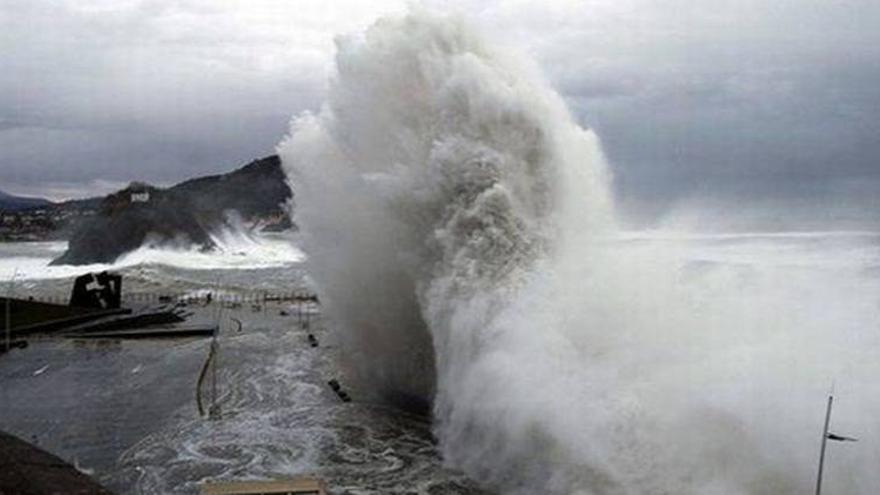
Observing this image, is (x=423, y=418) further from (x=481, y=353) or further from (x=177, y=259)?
(x=177, y=259)

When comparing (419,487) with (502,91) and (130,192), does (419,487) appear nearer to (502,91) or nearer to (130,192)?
(502,91)

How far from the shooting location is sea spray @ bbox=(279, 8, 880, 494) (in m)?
14.6

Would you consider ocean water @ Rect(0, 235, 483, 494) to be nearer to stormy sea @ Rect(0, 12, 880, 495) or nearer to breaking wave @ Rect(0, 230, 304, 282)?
stormy sea @ Rect(0, 12, 880, 495)

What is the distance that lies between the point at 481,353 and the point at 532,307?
1.38 m

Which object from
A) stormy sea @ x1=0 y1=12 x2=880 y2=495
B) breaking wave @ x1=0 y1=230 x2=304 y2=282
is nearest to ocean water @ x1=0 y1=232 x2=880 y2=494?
stormy sea @ x1=0 y1=12 x2=880 y2=495

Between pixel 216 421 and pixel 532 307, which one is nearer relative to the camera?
pixel 532 307

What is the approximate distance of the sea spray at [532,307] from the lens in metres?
14.6

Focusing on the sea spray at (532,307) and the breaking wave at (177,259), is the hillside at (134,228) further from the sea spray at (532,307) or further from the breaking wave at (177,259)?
the sea spray at (532,307)

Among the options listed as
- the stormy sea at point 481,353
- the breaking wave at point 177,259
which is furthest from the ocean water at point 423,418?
the breaking wave at point 177,259

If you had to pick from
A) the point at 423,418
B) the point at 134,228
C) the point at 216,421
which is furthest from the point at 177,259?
the point at 423,418

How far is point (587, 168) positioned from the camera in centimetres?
2439

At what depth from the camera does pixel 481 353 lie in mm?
18391

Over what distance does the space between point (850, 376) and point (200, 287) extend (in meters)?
65.3

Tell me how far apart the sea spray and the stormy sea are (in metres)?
0.05
